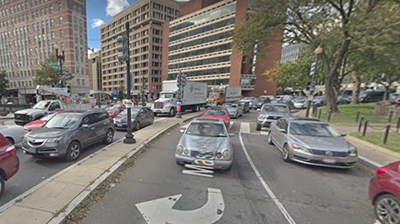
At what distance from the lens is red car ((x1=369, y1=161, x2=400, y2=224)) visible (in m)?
2.74

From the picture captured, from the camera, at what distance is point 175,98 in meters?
19.5

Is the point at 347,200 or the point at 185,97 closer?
the point at 347,200

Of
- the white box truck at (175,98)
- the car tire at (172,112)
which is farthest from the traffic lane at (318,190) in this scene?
the white box truck at (175,98)

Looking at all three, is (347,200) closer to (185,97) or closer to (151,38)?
(185,97)

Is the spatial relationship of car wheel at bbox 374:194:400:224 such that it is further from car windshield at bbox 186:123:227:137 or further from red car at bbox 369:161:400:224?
car windshield at bbox 186:123:227:137

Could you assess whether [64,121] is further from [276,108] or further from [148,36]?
[148,36]

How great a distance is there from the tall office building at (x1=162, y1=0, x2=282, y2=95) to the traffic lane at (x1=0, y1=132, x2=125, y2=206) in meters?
40.1

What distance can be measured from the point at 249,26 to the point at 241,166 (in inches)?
558

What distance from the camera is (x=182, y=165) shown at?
5.28 m

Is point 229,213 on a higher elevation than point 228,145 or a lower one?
lower

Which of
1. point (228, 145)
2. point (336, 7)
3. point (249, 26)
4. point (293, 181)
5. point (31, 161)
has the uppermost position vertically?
point (336, 7)

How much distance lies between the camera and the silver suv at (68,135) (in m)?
5.08

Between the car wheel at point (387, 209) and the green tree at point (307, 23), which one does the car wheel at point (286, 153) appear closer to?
the car wheel at point (387, 209)

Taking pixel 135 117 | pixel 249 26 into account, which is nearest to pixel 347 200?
pixel 135 117
